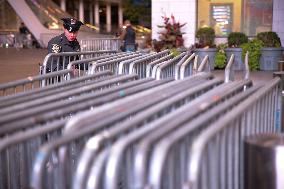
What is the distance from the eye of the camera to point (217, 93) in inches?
141

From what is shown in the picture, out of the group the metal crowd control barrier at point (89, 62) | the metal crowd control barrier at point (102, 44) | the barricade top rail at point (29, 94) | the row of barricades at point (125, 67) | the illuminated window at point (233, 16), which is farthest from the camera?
the metal crowd control barrier at point (102, 44)

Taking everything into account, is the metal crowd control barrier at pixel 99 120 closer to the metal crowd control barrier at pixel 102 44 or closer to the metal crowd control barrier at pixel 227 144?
the metal crowd control barrier at pixel 227 144

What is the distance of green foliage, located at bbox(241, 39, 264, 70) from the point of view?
15.5m

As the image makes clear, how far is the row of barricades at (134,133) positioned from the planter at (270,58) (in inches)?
457

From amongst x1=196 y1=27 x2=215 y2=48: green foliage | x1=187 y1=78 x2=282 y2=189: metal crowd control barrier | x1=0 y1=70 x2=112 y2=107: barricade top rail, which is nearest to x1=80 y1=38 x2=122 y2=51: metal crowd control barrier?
x1=196 y1=27 x2=215 y2=48: green foliage

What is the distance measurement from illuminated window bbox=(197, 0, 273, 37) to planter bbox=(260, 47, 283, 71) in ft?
8.42

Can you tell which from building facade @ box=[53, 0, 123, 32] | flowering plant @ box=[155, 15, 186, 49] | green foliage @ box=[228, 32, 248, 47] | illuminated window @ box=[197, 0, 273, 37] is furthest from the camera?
building facade @ box=[53, 0, 123, 32]

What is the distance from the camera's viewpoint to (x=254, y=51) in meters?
15.5

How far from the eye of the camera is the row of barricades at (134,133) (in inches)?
92.7

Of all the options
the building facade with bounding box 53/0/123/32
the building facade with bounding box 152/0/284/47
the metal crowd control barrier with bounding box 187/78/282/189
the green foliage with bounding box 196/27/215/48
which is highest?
the building facade with bounding box 53/0/123/32

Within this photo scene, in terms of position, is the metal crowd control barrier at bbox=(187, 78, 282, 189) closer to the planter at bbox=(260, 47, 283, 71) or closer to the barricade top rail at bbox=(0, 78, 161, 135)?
the barricade top rail at bbox=(0, 78, 161, 135)

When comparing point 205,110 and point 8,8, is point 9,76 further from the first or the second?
point 8,8

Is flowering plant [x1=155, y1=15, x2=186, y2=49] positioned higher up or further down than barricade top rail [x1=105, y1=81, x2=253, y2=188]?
higher up

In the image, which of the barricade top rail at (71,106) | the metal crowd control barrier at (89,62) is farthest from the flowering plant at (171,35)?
the barricade top rail at (71,106)
